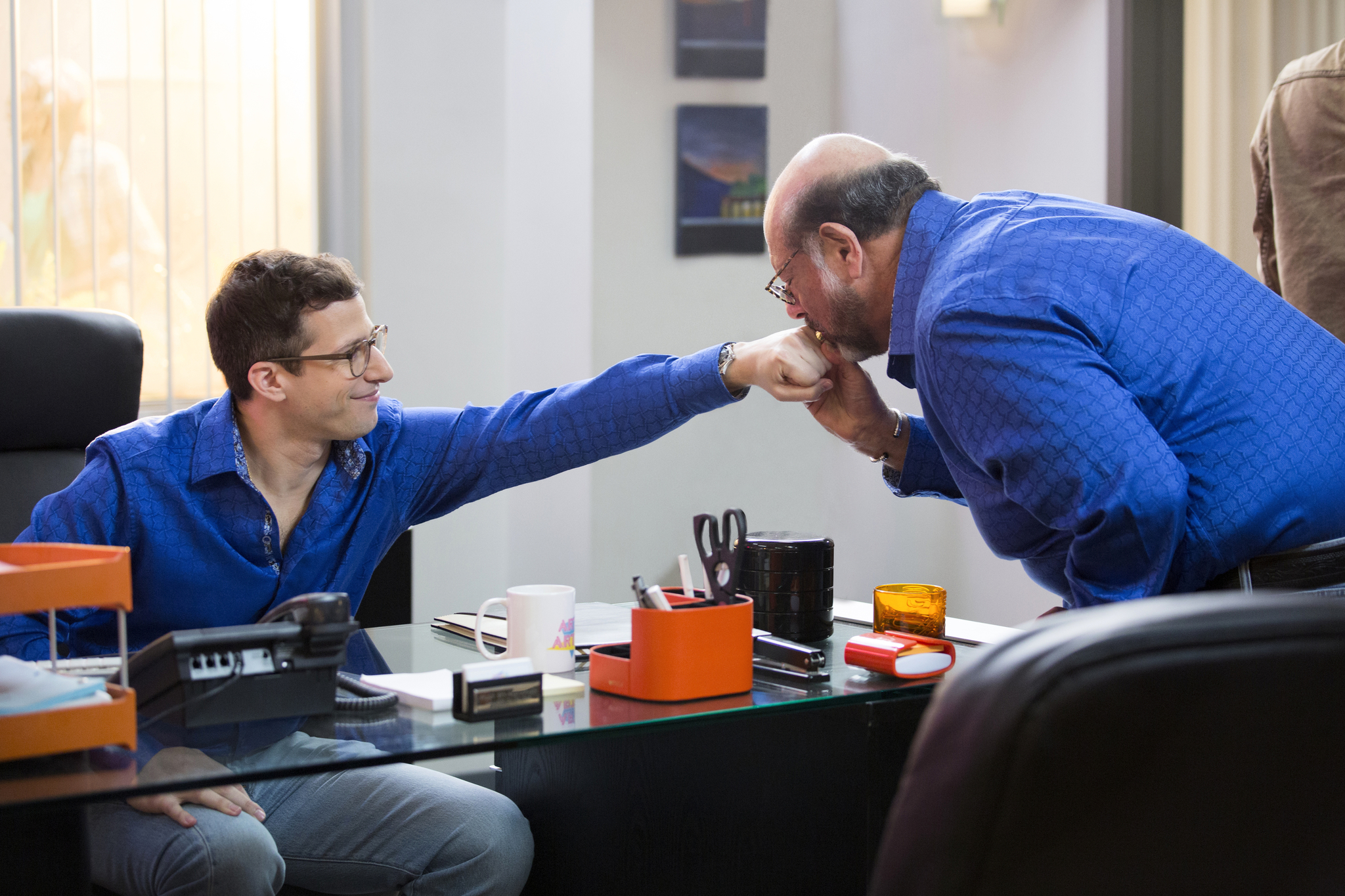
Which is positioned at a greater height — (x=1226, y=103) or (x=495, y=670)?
(x=1226, y=103)

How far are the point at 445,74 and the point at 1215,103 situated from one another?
200cm

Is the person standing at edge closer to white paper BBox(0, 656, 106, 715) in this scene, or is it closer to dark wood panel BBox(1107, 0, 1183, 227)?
dark wood panel BBox(1107, 0, 1183, 227)

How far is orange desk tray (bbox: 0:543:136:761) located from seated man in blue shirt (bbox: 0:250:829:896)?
40 centimetres

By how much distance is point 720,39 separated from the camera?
335 cm

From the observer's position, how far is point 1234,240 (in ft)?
9.54

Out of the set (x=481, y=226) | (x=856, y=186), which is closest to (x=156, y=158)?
(x=481, y=226)

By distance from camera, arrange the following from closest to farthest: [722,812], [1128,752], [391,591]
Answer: [1128,752] < [722,812] < [391,591]

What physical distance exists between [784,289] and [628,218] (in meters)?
1.58

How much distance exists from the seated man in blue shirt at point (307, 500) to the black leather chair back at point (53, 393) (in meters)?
0.36

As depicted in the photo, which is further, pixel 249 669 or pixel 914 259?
pixel 914 259

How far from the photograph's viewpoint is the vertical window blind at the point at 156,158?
2.73 metres

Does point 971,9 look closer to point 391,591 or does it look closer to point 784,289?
point 784,289

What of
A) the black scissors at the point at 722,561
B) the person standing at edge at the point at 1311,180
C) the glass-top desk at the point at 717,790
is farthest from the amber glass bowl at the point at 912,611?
the person standing at edge at the point at 1311,180

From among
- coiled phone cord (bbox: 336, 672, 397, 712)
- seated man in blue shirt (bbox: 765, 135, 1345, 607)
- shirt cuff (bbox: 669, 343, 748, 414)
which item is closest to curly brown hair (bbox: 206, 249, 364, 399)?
shirt cuff (bbox: 669, 343, 748, 414)
